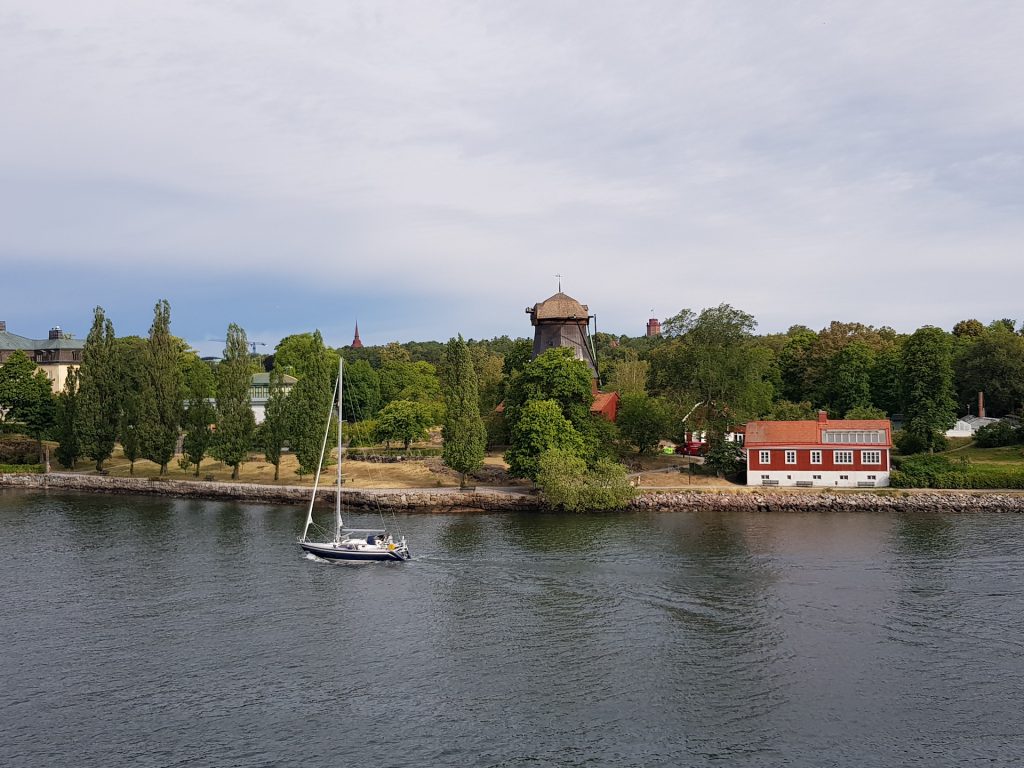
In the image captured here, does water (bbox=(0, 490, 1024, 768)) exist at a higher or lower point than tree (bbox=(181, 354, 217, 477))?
lower

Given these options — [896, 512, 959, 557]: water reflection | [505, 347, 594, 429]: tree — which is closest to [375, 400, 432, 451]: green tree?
[505, 347, 594, 429]: tree

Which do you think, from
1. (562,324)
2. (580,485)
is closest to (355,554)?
(580,485)

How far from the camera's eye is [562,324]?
100500 millimetres

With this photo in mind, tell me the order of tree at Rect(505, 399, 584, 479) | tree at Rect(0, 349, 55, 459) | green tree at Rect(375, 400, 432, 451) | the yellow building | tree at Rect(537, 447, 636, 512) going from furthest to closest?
the yellow building < tree at Rect(0, 349, 55, 459) < green tree at Rect(375, 400, 432, 451) < tree at Rect(505, 399, 584, 479) < tree at Rect(537, 447, 636, 512)

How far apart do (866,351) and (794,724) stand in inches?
3266

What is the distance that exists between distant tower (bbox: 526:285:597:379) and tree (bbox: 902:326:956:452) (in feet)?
113

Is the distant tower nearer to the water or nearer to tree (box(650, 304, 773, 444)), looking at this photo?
tree (box(650, 304, 773, 444))

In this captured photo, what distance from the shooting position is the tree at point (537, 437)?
72000 mm

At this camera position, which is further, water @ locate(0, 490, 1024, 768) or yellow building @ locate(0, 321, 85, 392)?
yellow building @ locate(0, 321, 85, 392)

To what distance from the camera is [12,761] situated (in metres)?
27.7

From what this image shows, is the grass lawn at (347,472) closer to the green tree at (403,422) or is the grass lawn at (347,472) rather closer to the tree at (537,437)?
the green tree at (403,422)

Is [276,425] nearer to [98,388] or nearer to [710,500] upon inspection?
[98,388]

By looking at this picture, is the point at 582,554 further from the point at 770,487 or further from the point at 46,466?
the point at 46,466

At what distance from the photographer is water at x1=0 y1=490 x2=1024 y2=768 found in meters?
28.8
